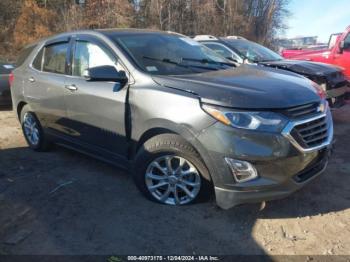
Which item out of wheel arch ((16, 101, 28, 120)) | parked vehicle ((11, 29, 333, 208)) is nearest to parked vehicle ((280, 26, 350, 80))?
parked vehicle ((11, 29, 333, 208))

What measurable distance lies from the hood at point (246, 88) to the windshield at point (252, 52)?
3.93m

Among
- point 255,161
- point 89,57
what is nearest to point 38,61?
point 89,57

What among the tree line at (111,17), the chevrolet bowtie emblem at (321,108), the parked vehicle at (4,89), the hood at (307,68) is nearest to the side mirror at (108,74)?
the chevrolet bowtie emblem at (321,108)

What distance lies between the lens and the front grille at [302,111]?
3.33 meters

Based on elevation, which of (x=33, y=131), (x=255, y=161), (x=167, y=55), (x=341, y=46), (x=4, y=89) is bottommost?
(x=4, y=89)

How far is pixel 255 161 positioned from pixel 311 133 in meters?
0.66

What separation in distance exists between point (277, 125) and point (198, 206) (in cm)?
118

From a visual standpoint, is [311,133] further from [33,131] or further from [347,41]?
[347,41]

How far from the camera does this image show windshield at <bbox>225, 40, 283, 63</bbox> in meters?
7.95

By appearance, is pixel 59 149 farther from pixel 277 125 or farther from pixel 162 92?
pixel 277 125

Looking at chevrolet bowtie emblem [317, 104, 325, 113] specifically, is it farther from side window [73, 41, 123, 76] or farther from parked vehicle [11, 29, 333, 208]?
side window [73, 41, 123, 76]

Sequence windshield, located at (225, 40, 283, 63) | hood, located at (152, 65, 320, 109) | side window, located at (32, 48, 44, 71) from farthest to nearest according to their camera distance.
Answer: windshield, located at (225, 40, 283, 63) → side window, located at (32, 48, 44, 71) → hood, located at (152, 65, 320, 109)

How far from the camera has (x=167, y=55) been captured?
170 inches

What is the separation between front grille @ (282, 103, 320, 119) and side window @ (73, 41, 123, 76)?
5.93ft
